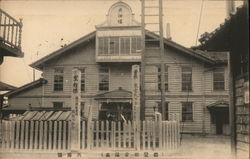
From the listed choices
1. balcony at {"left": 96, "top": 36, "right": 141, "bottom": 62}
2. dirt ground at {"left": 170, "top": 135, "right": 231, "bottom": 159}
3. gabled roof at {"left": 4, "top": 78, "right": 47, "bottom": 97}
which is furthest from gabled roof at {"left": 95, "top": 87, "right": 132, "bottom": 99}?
dirt ground at {"left": 170, "top": 135, "right": 231, "bottom": 159}

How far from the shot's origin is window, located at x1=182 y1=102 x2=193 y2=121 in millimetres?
23188

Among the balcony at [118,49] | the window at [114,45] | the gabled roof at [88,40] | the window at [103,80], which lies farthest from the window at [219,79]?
the window at [103,80]

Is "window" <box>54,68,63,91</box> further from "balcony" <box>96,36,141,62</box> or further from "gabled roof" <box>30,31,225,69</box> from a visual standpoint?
"balcony" <box>96,36,141,62</box>

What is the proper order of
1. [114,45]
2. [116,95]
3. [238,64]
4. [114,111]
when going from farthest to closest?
[114,111]
[114,45]
[116,95]
[238,64]

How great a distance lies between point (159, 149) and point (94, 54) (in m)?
14.0

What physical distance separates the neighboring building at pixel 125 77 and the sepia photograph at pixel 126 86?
2.8 inches

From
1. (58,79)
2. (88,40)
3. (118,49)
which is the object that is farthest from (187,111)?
(58,79)

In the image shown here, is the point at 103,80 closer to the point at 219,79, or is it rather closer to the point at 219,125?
the point at 219,79

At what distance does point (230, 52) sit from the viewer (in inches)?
336

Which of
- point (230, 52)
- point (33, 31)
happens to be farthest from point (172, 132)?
point (33, 31)

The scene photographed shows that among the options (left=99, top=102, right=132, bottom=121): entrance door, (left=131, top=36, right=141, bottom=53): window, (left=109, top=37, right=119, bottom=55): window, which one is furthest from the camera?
(left=99, top=102, right=132, bottom=121): entrance door

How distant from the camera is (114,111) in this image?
23.2 meters

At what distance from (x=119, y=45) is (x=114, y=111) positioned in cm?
468

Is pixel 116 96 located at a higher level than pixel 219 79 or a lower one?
lower
